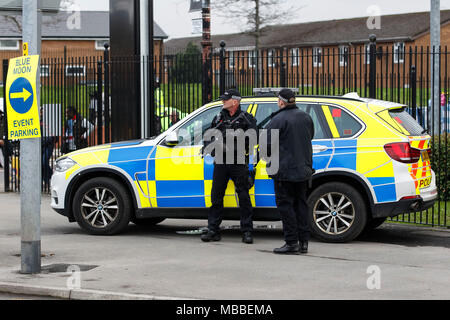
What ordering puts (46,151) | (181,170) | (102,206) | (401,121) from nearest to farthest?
(401,121) < (181,170) < (102,206) < (46,151)

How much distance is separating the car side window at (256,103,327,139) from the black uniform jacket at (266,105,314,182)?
2.37 feet

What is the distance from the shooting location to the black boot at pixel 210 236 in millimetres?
9884

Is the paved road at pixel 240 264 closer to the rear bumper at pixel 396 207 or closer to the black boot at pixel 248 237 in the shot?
the black boot at pixel 248 237

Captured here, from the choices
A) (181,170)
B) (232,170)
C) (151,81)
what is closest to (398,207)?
(232,170)

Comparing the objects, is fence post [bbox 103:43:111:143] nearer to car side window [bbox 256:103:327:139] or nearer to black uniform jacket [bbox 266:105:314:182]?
→ car side window [bbox 256:103:327:139]

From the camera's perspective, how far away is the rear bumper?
30.5 ft

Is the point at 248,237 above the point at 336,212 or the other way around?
the other way around

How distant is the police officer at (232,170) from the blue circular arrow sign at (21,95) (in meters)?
2.52

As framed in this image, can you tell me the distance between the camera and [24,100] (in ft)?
25.6

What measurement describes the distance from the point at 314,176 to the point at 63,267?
311 cm

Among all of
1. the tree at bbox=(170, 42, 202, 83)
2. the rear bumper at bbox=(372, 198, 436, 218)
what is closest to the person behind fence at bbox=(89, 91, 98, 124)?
the tree at bbox=(170, 42, 202, 83)

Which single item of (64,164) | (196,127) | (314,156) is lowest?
(64,164)

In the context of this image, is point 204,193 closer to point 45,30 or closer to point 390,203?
point 390,203

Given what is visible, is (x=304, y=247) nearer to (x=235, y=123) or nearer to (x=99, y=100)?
(x=235, y=123)
